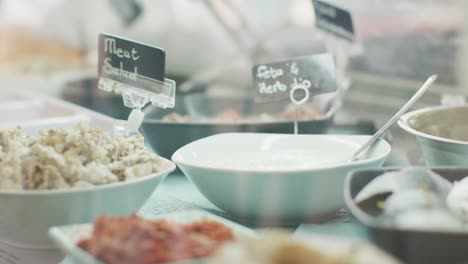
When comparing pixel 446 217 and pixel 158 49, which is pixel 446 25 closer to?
pixel 158 49

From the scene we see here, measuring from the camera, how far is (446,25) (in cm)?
193

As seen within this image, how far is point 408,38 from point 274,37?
39 cm

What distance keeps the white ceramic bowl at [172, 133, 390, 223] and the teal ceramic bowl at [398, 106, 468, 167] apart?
0.06 meters

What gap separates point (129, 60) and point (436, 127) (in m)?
0.53

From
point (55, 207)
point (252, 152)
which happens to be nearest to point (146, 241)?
point (55, 207)

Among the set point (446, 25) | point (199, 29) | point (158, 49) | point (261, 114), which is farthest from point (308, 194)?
point (199, 29)

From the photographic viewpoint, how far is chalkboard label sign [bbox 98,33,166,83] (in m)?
1.14

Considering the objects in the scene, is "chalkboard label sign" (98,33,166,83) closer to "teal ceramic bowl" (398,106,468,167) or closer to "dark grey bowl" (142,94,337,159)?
"dark grey bowl" (142,94,337,159)

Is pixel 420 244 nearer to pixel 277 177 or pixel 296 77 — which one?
pixel 277 177

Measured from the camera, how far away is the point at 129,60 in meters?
1.16

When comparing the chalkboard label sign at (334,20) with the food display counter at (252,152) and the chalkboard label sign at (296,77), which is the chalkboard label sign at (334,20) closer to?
the food display counter at (252,152)

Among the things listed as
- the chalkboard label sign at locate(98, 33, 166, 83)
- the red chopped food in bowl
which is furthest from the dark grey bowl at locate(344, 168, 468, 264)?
the chalkboard label sign at locate(98, 33, 166, 83)

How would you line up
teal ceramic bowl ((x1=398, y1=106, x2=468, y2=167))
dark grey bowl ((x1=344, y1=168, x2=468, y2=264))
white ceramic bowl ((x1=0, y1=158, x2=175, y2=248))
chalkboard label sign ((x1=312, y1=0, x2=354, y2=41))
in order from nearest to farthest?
dark grey bowl ((x1=344, y1=168, x2=468, y2=264)), white ceramic bowl ((x1=0, y1=158, x2=175, y2=248)), teal ceramic bowl ((x1=398, y1=106, x2=468, y2=167)), chalkboard label sign ((x1=312, y1=0, x2=354, y2=41))

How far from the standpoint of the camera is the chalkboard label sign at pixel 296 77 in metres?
1.25
